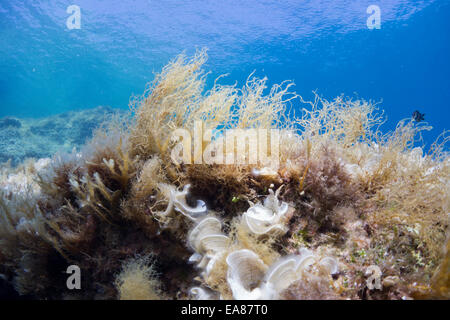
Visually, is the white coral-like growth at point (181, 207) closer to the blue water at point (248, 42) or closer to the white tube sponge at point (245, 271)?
the white tube sponge at point (245, 271)

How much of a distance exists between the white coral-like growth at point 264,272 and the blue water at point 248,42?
21408mm

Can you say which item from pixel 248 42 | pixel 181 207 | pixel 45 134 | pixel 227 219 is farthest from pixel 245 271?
pixel 248 42

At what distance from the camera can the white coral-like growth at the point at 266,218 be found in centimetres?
221

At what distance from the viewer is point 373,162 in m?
3.12

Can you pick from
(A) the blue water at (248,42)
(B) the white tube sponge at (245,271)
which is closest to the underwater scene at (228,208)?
(B) the white tube sponge at (245,271)

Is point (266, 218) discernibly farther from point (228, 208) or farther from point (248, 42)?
point (248, 42)

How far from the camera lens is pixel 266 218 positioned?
230 cm

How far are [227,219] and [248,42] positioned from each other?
1880 inches

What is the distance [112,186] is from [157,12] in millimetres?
41670

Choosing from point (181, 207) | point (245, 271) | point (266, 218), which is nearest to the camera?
point (245, 271)

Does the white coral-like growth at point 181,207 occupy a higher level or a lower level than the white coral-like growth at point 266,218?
higher

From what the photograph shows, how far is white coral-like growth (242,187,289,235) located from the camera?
221 cm

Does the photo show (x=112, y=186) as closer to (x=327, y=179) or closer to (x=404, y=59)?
(x=327, y=179)

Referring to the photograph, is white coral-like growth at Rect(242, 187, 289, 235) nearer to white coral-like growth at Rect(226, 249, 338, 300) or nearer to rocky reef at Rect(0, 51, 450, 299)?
rocky reef at Rect(0, 51, 450, 299)
